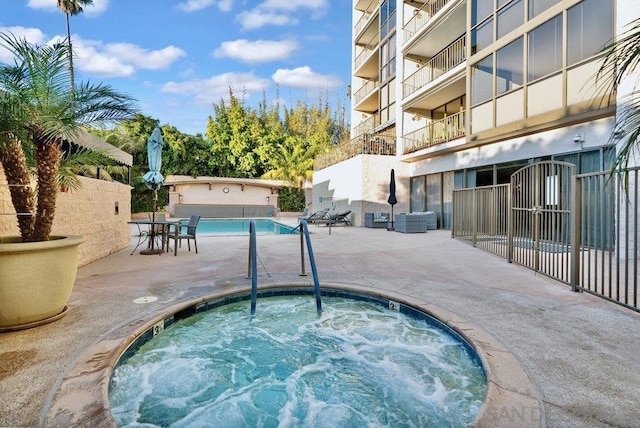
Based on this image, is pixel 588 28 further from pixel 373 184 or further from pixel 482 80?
pixel 373 184

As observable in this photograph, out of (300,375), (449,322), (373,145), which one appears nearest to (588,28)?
(449,322)

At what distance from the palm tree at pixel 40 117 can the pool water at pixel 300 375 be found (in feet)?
5.73

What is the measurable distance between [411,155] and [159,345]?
548 inches

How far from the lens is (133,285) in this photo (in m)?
4.63

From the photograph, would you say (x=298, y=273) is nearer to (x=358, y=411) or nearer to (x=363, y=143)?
Answer: (x=358, y=411)

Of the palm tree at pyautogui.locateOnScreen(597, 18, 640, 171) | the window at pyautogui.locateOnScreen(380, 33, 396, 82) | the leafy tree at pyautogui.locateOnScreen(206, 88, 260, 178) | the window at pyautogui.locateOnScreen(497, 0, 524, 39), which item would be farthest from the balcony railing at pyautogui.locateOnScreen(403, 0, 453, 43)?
the leafy tree at pyautogui.locateOnScreen(206, 88, 260, 178)

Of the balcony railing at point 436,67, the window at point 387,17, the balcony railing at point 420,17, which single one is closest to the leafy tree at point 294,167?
the window at point 387,17

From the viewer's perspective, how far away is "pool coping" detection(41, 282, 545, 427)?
5.78 feet

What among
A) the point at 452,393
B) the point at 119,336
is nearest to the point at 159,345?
the point at 119,336

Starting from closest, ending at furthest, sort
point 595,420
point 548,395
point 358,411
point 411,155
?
point 595,420 < point 548,395 < point 358,411 < point 411,155

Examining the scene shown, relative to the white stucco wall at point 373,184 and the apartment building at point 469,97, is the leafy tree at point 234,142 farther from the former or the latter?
the white stucco wall at point 373,184

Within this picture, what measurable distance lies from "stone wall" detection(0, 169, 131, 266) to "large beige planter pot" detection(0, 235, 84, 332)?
1.51 meters

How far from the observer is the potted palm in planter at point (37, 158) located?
2.86m

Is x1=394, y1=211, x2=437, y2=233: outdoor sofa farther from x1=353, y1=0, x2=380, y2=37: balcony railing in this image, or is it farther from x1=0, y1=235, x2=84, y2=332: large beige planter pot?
x1=353, y1=0, x2=380, y2=37: balcony railing
